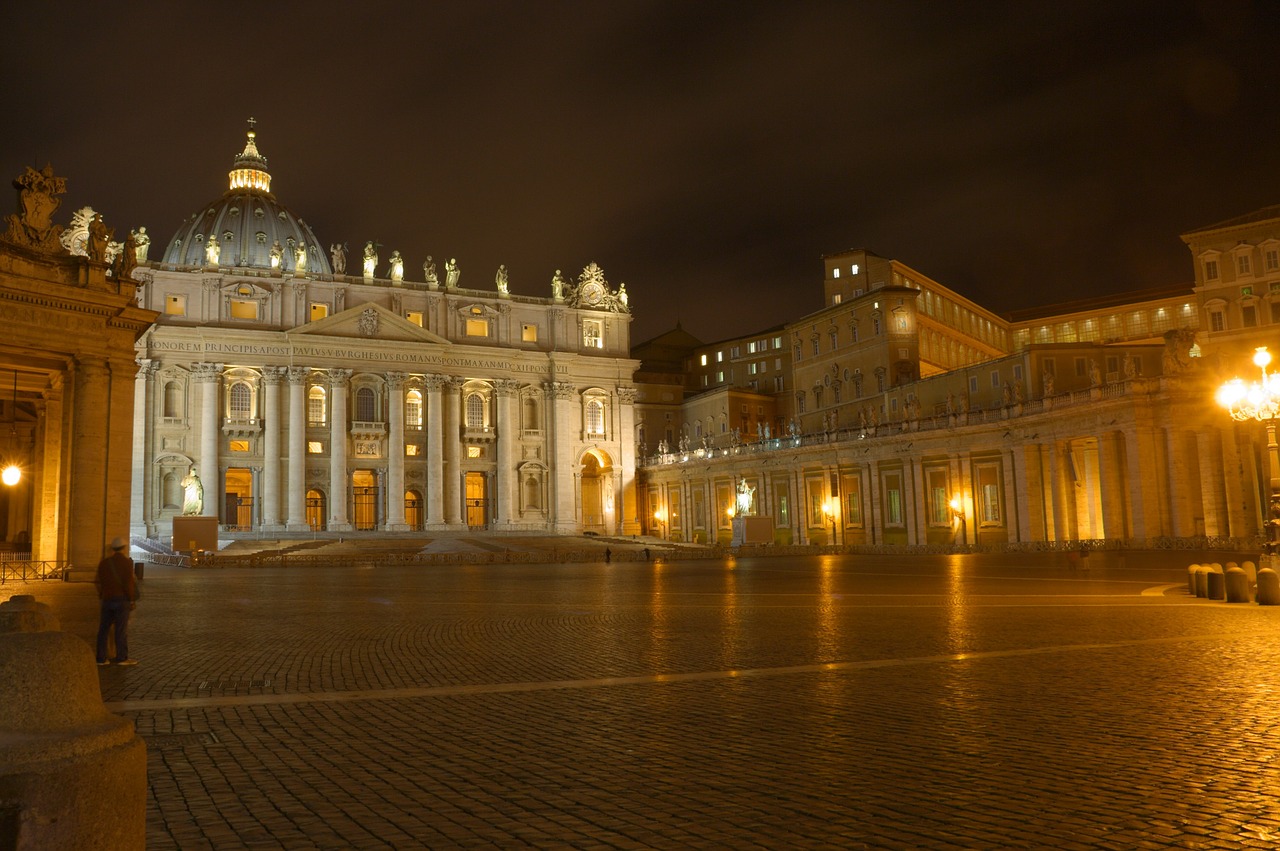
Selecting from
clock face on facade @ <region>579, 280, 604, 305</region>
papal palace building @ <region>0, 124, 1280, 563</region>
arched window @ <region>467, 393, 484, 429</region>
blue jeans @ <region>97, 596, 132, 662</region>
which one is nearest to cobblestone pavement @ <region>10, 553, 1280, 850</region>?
blue jeans @ <region>97, 596, 132, 662</region>

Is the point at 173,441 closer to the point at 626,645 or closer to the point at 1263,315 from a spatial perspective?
the point at 626,645

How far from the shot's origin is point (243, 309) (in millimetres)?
68562

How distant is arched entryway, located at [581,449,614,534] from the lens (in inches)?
3081

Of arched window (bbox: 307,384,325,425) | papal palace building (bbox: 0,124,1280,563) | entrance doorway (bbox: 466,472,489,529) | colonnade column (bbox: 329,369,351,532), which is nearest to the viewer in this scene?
papal palace building (bbox: 0,124,1280,563)

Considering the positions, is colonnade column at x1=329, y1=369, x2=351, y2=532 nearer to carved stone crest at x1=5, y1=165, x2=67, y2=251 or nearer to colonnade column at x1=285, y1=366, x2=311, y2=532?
colonnade column at x1=285, y1=366, x2=311, y2=532

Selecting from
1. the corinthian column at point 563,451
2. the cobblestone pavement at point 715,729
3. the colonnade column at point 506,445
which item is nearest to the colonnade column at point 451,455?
the colonnade column at point 506,445

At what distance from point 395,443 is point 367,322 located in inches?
353

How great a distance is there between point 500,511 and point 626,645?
205 feet

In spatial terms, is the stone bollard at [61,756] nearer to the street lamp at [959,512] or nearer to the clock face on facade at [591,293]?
the street lamp at [959,512]

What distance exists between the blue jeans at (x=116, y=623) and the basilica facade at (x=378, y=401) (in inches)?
2165

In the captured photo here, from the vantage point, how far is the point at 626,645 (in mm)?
12867

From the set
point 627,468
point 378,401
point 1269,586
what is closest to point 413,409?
point 378,401

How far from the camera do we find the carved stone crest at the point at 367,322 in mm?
70188

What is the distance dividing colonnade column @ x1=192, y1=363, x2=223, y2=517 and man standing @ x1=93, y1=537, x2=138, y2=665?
5654cm
